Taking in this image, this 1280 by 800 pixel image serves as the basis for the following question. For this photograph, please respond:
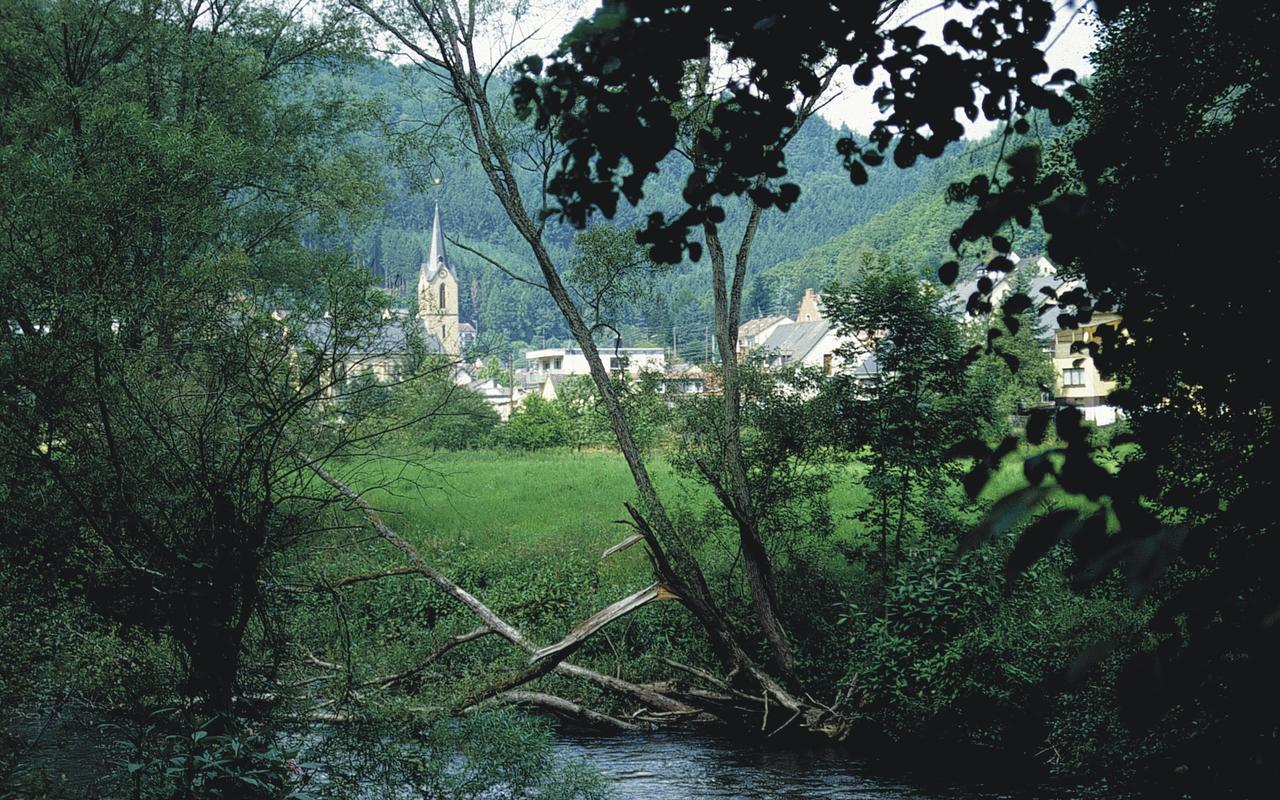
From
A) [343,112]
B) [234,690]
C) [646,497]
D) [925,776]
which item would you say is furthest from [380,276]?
[343,112]

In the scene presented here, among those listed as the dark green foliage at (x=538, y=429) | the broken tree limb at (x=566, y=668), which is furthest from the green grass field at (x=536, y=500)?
the dark green foliage at (x=538, y=429)

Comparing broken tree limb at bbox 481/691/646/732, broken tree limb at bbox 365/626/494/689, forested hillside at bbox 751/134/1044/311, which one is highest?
forested hillside at bbox 751/134/1044/311

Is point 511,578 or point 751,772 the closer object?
point 751,772

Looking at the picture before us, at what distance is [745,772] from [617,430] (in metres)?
4.44

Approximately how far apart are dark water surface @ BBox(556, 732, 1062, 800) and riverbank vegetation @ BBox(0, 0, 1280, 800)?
615 millimetres

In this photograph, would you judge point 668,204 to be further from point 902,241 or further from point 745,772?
point 745,772

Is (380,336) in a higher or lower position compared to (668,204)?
lower

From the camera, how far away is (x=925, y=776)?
11492 mm

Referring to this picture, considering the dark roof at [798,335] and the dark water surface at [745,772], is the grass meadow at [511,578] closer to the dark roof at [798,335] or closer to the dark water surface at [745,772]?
the dark water surface at [745,772]

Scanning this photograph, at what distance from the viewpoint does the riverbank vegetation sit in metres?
2.82

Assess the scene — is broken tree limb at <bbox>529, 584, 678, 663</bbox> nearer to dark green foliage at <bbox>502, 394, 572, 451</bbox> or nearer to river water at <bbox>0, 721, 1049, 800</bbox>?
river water at <bbox>0, 721, 1049, 800</bbox>

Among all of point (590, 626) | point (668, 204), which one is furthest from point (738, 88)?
point (668, 204)

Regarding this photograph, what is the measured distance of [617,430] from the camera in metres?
14.3

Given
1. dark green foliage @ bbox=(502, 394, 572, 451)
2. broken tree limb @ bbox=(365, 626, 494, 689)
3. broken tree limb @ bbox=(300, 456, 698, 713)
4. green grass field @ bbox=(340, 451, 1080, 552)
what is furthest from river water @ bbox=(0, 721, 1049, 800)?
dark green foliage @ bbox=(502, 394, 572, 451)
